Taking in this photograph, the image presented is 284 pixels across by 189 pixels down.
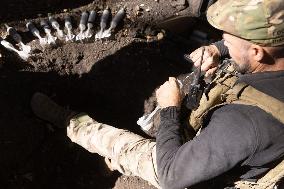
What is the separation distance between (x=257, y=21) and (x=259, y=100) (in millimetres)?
571

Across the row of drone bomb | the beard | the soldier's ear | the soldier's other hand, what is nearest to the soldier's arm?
the beard

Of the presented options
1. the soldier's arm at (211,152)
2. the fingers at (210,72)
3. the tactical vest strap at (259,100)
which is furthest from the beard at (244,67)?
the fingers at (210,72)

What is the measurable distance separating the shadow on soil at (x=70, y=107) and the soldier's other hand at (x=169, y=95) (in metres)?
1.82

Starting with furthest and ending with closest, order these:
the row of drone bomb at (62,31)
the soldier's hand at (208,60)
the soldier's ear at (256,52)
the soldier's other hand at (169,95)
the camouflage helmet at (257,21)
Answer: the row of drone bomb at (62,31), the soldier's hand at (208,60), the soldier's other hand at (169,95), the soldier's ear at (256,52), the camouflage helmet at (257,21)

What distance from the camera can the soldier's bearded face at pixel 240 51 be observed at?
328 cm

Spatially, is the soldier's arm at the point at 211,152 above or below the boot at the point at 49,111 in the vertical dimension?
above

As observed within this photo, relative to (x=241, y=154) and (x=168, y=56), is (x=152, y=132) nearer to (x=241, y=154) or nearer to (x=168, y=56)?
(x=168, y=56)

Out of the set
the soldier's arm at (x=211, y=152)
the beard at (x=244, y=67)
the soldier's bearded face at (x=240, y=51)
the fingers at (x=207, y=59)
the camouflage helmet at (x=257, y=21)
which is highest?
the camouflage helmet at (x=257, y=21)

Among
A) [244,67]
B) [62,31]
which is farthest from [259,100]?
[62,31]

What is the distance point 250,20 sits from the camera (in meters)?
3.13

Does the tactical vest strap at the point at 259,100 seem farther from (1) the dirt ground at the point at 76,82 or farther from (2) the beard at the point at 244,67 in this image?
(1) the dirt ground at the point at 76,82

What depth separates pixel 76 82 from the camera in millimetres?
5957

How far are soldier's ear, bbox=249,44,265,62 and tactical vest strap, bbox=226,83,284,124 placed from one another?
0.23 metres

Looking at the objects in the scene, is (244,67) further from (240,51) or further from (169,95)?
(169,95)
